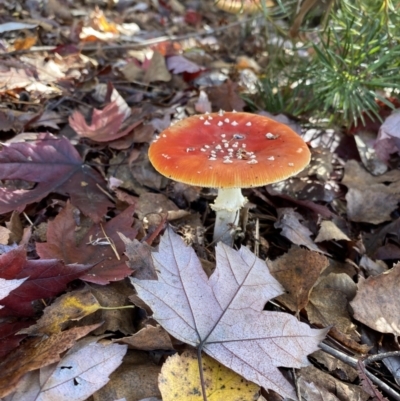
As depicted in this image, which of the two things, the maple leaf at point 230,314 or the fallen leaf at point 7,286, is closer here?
the fallen leaf at point 7,286

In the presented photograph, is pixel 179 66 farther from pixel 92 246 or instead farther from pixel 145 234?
pixel 92 246

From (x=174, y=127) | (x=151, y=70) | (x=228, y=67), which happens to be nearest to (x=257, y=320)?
(x=174, y=127)

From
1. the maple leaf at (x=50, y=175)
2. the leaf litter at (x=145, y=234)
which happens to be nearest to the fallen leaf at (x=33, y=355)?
the leaf litter at (x=145, y=234)

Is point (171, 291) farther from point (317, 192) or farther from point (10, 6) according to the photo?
point (10, 6)

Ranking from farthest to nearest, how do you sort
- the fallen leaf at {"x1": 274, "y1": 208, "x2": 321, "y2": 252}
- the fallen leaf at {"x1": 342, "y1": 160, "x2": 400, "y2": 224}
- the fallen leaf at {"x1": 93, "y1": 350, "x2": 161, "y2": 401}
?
the fallen leaf at {"x1": 342, "y1": 160, "x2": 400, "y2": 224} < the fallen leaf at {"x1": 274, "y1": 208, "x2": 321, "y2": 252} < the fallen leaf at {"x1": 93, "y1": 350, "x2": 161, "y2": 401}

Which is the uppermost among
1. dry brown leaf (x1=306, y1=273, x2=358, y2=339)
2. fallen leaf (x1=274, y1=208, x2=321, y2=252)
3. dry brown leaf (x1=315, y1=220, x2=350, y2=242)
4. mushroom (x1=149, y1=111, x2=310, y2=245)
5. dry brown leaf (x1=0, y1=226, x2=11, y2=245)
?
mushroom (x1=149, y1=111, x2=310, y2=245)

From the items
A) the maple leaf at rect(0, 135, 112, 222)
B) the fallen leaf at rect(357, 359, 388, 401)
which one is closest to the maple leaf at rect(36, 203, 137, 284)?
the maple leaf at rect(0, 135, 112, 222)

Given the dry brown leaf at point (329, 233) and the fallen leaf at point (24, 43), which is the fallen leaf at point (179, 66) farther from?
the dry brown leaf at point (329, 233)

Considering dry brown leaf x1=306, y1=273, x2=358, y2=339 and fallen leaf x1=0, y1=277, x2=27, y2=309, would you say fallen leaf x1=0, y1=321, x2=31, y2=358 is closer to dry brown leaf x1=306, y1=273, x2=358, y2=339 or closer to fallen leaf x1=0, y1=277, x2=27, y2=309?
fallen leaf x1=0, y1=277, x2=27, y2=309
